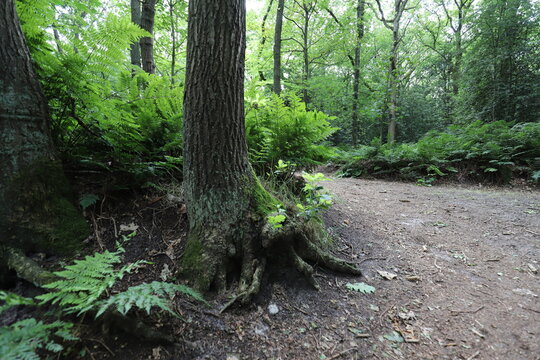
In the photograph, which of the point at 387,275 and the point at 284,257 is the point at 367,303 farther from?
the point at 284,257

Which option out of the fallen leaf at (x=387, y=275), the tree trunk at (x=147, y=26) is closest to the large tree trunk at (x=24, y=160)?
the fallen leaf at (x=387, y=275)

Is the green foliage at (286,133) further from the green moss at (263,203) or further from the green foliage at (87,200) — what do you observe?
the green foliage at (87,200)

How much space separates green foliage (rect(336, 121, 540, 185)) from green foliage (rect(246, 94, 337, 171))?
215 inches

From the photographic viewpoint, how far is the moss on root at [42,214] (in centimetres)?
183

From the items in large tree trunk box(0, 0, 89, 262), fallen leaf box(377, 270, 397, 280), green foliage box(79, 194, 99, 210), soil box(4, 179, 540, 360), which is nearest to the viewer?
soil box(4, 179, 540, 360)

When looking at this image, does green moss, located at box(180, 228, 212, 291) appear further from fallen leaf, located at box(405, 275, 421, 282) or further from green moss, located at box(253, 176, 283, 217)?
fallen leaf, located at box(405, 275, 421, 282)

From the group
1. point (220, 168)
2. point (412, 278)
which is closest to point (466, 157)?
point (412, 278)

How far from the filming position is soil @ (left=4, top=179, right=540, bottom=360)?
5.57ft

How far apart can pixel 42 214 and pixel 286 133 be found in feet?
8.77

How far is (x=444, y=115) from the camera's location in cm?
1636

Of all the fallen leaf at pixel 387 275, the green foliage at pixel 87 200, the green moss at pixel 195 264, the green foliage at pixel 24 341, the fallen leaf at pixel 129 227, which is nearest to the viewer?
the green foliage at pixel 24 341

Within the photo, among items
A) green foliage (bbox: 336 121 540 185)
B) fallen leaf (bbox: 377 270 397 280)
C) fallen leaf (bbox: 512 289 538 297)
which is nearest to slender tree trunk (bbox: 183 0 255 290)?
fallen leaf (bbox: 377 270 397 280)

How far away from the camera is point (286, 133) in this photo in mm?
3354

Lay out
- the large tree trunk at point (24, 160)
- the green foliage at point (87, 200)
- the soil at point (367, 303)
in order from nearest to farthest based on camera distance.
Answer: the soil at point (367, 303) → the large tree trunk at point (24, 160) → the green foliage at point (87, 200)
